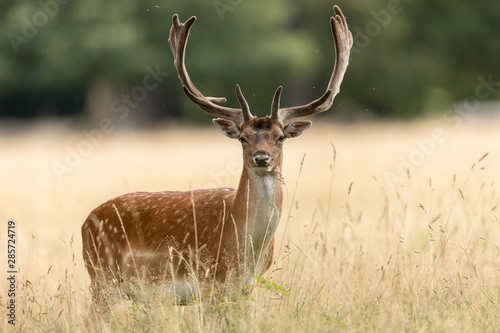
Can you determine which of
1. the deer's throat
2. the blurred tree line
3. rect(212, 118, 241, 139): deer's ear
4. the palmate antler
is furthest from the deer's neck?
the blurred tree line

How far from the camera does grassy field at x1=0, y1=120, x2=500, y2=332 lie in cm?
499

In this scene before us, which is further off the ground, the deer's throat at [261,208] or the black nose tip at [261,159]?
the black nose tip at [261,159]

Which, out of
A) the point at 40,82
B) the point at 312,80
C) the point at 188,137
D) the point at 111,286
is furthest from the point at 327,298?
the point at 312,80

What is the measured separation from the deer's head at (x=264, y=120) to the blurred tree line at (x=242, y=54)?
64.1ft

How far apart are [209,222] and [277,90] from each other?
995 millimetres

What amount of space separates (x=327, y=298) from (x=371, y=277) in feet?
2.37

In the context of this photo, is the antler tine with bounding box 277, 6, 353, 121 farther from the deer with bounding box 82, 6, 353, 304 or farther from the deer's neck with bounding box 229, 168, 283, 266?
the deer's neck with bounding box 229, 168, 283, 266

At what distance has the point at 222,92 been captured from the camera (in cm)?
3381

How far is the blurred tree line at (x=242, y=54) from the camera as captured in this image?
85.6ft

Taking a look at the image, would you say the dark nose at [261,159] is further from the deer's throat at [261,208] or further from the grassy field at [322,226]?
the grassy field at [322,226]

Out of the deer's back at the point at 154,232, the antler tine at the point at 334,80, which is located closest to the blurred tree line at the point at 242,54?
the antler tine at the point at 334,80

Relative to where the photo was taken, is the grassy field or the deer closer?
the grassy field

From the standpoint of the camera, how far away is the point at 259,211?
17.5ft

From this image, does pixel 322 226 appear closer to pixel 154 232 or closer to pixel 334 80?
pixel 334 80
